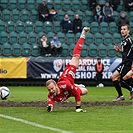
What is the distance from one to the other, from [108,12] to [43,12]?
13.1 feet

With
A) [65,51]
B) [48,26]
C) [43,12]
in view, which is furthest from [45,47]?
[43,12]

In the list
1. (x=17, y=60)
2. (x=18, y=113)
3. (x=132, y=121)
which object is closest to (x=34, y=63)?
(x=17, y=60)

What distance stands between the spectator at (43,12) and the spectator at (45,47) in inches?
103

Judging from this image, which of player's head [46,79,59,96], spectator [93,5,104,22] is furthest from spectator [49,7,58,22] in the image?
player's head [46,79,59,96]

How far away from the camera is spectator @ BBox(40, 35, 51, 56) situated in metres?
27.6

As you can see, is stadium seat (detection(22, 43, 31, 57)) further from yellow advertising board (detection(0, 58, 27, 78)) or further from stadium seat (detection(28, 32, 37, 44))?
yellow advertising board (detection(0, 58, 27, 78))

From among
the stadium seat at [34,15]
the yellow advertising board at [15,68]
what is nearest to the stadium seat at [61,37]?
the stadium seat at [34,15]

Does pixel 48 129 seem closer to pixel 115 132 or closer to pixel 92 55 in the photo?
pixel 115 132

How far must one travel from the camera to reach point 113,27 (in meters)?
31.2

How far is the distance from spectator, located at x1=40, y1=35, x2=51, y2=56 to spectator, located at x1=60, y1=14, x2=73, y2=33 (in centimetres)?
225

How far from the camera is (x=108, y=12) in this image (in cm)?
3095

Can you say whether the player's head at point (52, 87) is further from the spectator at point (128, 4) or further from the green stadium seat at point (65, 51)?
the spectator at point (128, 4)

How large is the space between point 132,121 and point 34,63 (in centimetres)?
1681

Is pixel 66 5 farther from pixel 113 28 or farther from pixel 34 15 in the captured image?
pixel 113 28
